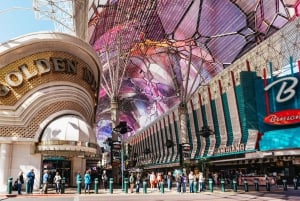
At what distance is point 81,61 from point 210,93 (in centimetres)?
2264

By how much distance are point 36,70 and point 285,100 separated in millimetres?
22210

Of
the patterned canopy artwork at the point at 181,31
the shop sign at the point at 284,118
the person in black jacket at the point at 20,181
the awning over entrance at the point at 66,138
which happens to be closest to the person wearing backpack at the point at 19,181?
the person in black jacket at the point at 20,181

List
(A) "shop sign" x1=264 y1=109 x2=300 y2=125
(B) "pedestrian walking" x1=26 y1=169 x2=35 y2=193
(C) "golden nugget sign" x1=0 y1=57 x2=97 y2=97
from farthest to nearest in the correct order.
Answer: (A) "shop sign" x1=264 y1=109 x2=300 y2=125 < (C) "golden nugget sign" x1=0 y1=57 x2=97 y2=97 < (B) "pedestrian walking" x1=26 y1=169 x2=35 y2=193

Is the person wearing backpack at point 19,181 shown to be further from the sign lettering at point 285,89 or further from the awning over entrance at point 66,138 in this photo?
the sign lettering at point 285,89

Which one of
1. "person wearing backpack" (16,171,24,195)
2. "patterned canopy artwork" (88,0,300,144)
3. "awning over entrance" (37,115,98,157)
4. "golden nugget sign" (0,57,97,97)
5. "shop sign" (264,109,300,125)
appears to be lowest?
"person wearing backpack" (16,171,24,195)

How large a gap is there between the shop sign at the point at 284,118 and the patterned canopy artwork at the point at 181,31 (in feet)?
42.9

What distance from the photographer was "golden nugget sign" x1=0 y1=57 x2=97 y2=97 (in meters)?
24.2

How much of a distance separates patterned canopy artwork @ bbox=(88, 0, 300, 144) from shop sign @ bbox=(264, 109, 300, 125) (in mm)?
13080

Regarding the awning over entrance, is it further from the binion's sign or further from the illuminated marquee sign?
the illuminated marquee sign

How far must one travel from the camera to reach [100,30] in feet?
158

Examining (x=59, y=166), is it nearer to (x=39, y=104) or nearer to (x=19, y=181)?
(x=39, y=104)

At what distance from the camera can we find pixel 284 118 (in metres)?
32.0

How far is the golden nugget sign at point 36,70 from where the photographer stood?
952 inches

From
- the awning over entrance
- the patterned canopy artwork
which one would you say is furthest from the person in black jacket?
the patterned canopy artwork
